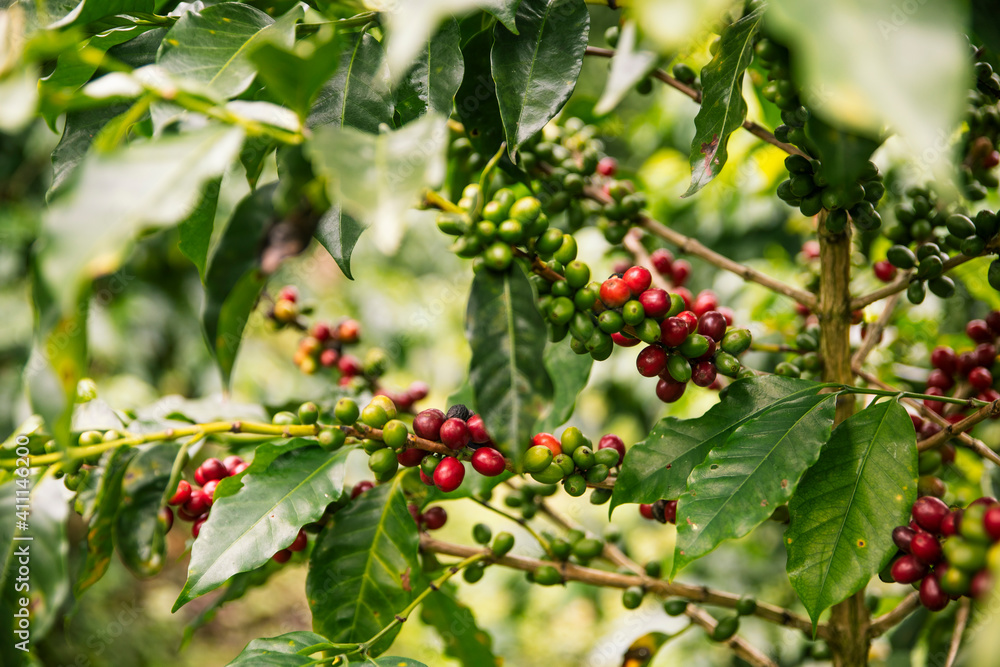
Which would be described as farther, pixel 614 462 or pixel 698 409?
pixel 698 409

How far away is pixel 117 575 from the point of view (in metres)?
3.41

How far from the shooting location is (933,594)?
57 cm

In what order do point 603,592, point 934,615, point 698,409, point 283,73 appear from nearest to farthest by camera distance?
point 283,73
point 934,615
point 698,409
point 603,592

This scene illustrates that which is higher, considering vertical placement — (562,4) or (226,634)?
(562,4)

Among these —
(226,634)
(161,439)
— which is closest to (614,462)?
(161,439)

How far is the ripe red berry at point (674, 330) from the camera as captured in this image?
64cm

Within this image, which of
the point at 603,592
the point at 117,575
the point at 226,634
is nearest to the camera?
the point at 603,592

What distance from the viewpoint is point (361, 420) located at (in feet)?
2.28

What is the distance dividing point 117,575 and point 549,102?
149 inches

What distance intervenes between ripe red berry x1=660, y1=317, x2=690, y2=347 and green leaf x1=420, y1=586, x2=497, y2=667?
0.55 meters

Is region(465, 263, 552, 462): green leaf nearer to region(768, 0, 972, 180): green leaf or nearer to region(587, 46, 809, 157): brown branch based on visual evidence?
region(768, 0, 972, 180): green leaf

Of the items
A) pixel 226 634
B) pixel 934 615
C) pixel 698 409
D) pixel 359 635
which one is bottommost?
pixel 226 634

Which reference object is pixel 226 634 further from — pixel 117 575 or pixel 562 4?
pixel 562 4

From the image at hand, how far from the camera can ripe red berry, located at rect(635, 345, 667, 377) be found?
0.66 meters
